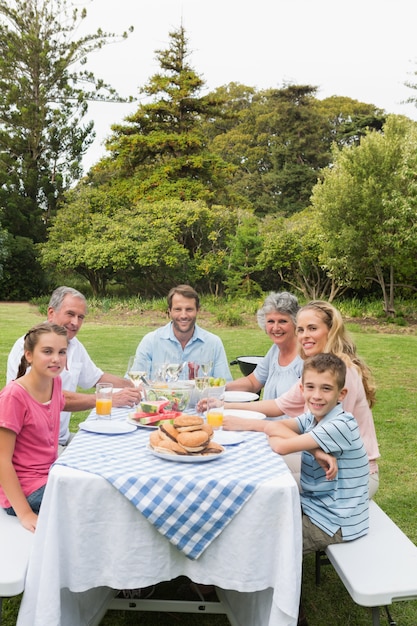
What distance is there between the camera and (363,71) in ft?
104

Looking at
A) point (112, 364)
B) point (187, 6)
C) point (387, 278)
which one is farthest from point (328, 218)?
point (187, 6)

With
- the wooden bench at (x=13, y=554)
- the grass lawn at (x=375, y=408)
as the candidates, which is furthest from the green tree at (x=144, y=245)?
the wooden bench at (x=13, y=554)

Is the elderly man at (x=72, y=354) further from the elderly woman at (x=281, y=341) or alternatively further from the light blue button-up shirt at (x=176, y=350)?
the elderly woman at (x=281, y=341)

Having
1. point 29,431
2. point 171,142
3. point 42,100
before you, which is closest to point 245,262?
point 171,142

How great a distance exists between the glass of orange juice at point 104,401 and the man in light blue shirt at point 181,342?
98cm

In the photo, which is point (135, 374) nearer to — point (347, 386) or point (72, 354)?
point (72, 354)

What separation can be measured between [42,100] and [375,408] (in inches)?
745

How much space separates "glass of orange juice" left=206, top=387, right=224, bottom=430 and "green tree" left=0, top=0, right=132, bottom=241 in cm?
1967

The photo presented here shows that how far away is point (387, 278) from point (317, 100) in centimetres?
1593

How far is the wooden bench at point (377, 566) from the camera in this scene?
2039 millimetres

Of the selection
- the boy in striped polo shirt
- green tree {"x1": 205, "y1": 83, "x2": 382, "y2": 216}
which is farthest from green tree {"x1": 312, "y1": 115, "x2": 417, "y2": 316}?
the boy in striped polo shirt

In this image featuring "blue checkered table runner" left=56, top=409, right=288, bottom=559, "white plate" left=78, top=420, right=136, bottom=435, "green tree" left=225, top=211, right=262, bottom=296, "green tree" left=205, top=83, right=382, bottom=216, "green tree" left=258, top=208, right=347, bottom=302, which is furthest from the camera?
"green tree" left=205, top=83, right=382, bottom=216

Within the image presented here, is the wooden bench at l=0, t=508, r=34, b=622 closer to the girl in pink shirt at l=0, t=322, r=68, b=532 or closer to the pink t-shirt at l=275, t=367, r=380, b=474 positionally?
the girl in pink shirt at l=0, t=322, r=68, b=532

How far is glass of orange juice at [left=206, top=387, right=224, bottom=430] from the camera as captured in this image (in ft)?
8.67
